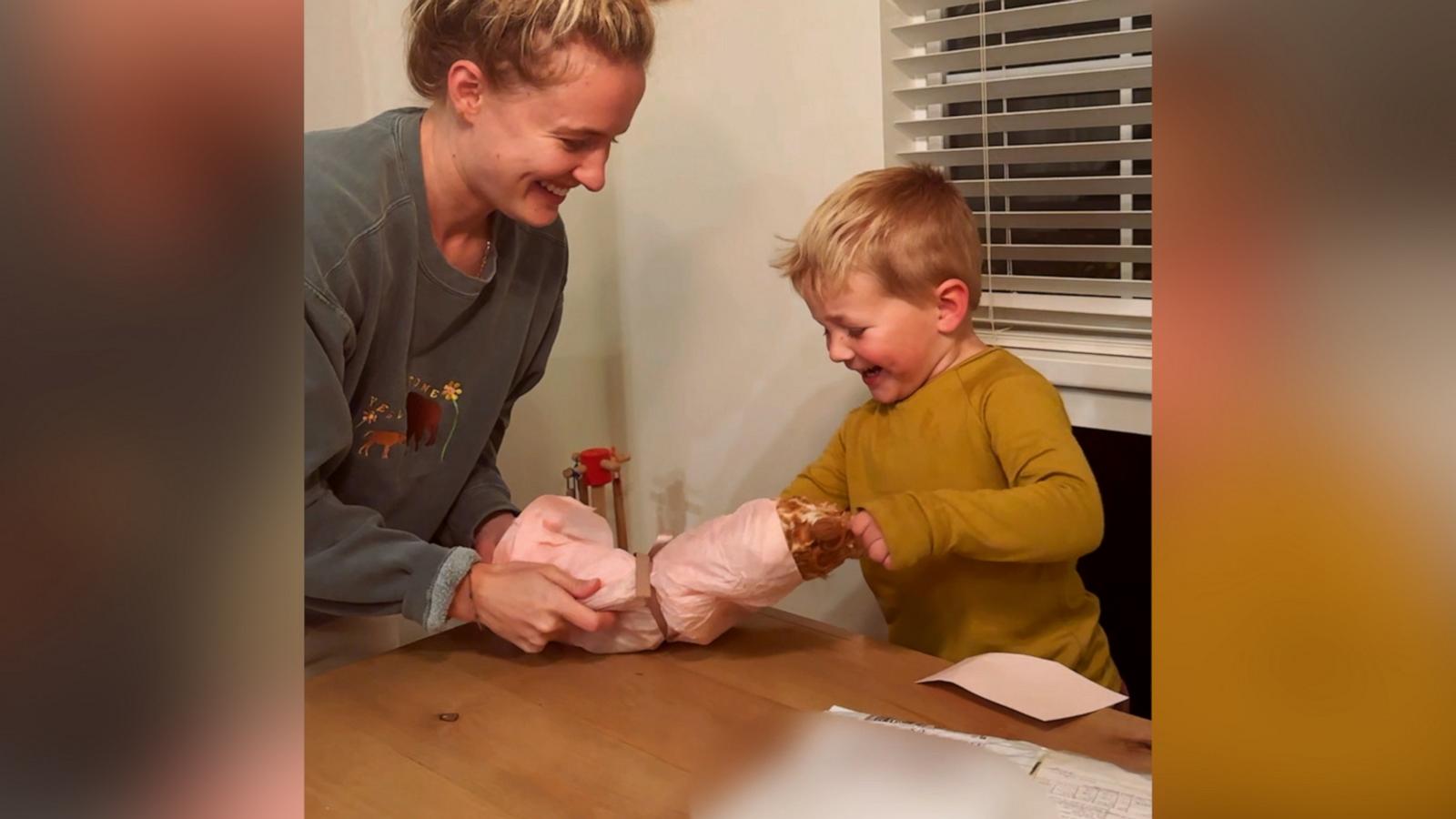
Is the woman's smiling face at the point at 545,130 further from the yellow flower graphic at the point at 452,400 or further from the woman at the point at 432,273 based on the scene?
the yellow flower graphic at the point at 452,400

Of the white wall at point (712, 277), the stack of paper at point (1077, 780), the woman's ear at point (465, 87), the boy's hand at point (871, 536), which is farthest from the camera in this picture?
the white wall at point (712, 277)

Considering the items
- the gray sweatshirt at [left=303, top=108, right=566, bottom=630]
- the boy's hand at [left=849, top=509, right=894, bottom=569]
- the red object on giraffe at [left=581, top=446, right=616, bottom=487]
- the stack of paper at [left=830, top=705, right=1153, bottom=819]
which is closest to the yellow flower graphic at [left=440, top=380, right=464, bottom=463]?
the gray sweatshirt at [left=303, top=108, right=566, bottom=630]

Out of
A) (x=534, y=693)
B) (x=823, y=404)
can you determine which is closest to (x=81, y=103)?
(x=534, y=693)

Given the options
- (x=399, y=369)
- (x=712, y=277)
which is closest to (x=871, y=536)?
(x=399, y=369)

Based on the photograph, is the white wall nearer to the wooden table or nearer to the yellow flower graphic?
the yellow flower graphic

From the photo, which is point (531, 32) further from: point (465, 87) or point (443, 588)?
point (443, 588)

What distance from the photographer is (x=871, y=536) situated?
2.73 feet

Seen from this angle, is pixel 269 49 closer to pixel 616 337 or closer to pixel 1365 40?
pixel 1365 40

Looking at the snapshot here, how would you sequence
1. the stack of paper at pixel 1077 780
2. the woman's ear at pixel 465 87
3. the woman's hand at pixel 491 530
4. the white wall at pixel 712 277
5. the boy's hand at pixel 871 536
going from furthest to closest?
the white wall at pixel 712 277 < the woman's hand at pixel 491 530 < the woman's ear at pixel 465 87 < the boy's hand at pixel 871 536 < the stack of paper at pixel 1077 780

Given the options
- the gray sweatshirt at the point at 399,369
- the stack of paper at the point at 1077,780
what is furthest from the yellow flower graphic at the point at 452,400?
the stack of paper at the point at 1077,780

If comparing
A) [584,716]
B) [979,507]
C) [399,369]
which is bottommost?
[584,716]

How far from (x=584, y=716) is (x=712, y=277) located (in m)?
0.69

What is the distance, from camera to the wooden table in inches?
25.5

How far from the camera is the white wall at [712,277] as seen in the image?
3.92 feet
